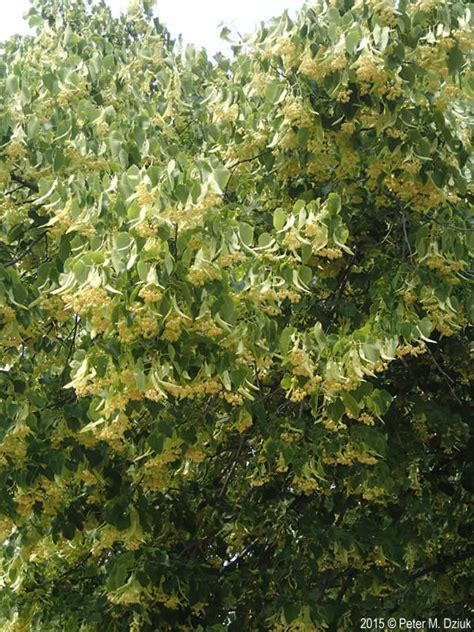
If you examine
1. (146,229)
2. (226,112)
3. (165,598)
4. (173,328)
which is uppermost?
(146,229)

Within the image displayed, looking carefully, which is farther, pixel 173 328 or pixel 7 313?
pixel 7 313

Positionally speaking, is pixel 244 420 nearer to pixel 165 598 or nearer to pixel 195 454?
pixel 195 454

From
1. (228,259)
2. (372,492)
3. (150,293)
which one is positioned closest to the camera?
(150,293)

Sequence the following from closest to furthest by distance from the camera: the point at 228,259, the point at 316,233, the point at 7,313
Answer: the point at 228,259 < the point at 316,233 < the point at 7,313

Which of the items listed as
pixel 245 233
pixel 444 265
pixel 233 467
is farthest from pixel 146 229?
pixel 233 467

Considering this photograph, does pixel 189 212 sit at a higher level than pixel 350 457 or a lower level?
higher

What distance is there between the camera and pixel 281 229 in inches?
139

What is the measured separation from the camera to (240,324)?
335 centimetres

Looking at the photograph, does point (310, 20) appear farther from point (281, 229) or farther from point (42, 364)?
point (42, 364)

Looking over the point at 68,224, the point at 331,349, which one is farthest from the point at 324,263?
the point at 68,224

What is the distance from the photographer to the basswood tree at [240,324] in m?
3.22

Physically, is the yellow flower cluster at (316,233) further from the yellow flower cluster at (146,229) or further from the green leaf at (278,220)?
the yellow flower cluster at (146,229)

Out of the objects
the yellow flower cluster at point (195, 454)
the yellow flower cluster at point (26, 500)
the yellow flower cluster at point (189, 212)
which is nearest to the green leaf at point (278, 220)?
the yellow flower cluster at point (189, 212)

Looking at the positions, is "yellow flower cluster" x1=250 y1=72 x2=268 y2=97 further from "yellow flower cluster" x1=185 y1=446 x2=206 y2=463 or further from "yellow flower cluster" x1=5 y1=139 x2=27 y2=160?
"yellow flower cluster" x1=185 y1=446 x2=206 y2=463
